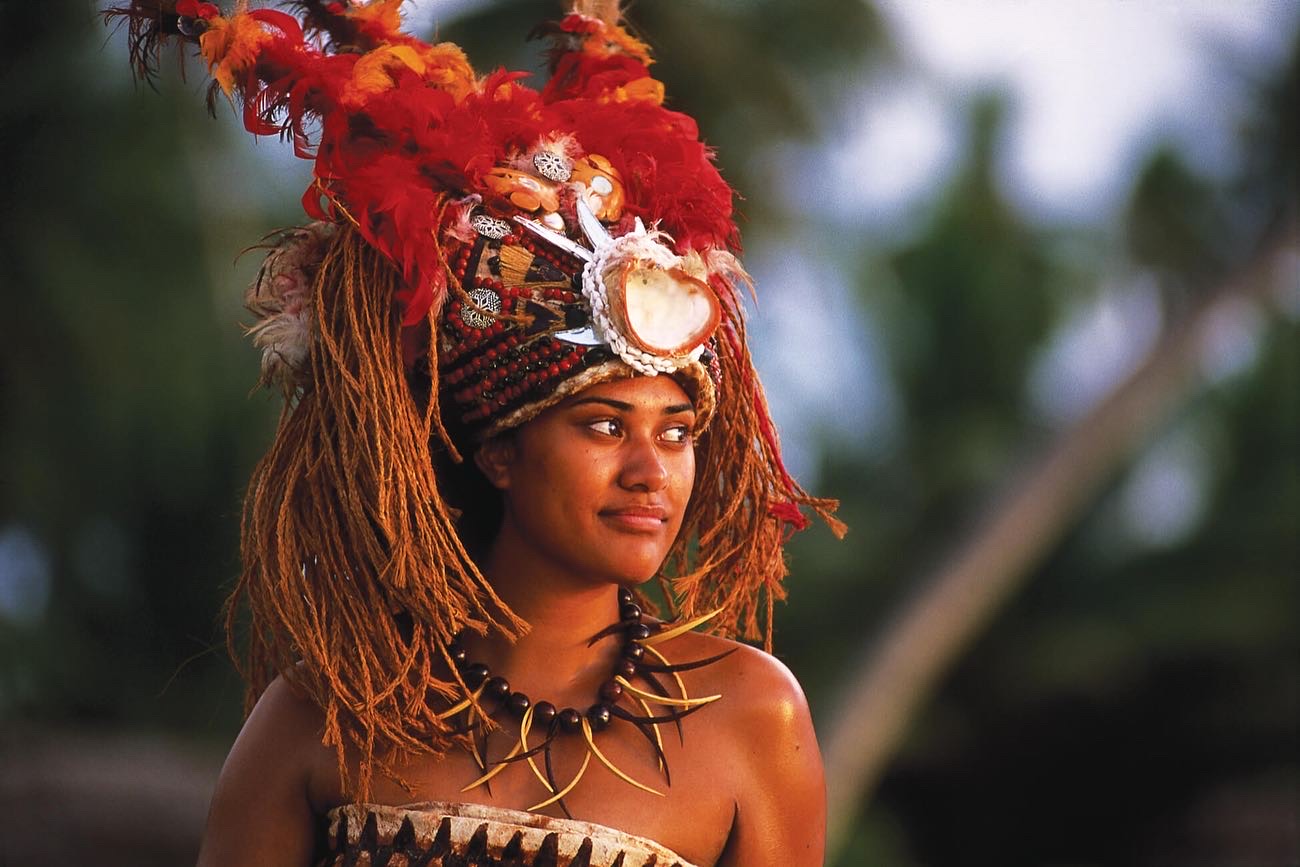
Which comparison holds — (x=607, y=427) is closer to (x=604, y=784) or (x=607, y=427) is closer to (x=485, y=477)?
(x=485, y=477)

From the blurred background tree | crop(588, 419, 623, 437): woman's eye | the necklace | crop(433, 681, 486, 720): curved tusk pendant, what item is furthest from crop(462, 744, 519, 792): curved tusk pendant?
the blurred background tree

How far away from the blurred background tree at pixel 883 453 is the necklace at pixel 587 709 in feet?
19.6

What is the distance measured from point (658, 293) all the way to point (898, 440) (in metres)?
10.7

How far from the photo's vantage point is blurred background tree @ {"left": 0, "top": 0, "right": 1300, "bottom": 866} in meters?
10.7

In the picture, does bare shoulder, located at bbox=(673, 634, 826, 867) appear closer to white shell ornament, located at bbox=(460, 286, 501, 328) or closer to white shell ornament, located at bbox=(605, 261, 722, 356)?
white shell ornament, located at bbox=(605, 261, 722, 356)

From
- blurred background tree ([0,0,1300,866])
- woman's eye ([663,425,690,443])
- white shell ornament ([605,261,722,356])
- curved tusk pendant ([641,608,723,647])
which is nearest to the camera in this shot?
white shell ornament ([605,261,722,356])

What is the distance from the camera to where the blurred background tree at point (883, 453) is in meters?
10.7

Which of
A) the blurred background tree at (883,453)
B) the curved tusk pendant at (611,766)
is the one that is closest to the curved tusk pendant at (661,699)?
the curved tusk pendant at (611,766)

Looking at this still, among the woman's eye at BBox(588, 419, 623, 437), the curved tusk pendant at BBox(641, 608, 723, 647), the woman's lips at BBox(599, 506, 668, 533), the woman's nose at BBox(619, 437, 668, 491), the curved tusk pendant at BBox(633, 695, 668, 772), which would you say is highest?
the woman's eye at BBox(588, 419, 623, 437)

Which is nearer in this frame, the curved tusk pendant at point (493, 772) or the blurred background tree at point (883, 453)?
the curved tusk pendant at point (493, 772)

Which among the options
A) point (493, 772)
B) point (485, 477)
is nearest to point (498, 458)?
point (485, 477)

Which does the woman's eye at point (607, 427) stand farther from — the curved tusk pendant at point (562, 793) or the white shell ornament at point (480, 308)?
the curved tusk pendant at point (562, 793)

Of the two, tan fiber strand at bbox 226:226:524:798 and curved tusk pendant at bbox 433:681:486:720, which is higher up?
tan fiber strand at bbox 226:226:524:798

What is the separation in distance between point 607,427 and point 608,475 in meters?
0.08
